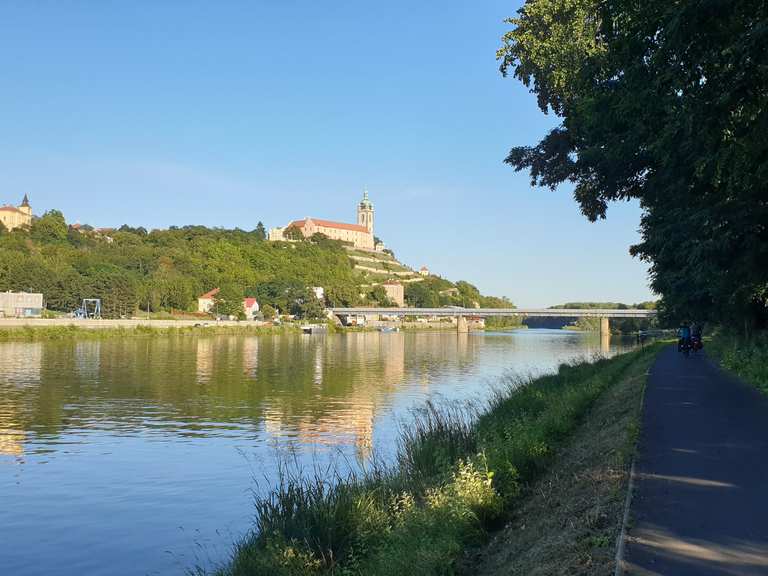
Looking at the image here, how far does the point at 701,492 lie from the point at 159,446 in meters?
14.9

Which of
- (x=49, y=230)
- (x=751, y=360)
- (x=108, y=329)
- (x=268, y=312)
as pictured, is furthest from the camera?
(x=49, y=230)

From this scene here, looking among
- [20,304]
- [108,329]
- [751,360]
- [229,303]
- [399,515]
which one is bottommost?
[399,515]

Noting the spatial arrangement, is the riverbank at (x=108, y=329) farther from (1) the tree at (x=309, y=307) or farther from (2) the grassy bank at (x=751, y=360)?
(2) the grassy bank at (x=751, y=360)

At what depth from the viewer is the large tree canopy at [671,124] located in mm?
9734

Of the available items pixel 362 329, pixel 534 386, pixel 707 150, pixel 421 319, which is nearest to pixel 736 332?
pixel 534 386

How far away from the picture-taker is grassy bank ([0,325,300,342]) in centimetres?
7262

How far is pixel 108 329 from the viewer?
3314 inches

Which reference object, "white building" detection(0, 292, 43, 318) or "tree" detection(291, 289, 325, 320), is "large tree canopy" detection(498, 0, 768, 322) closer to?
"white building" detection(0, 292, 43, 318)

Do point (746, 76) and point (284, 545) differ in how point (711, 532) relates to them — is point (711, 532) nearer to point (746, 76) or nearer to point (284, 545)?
point (284, 545)

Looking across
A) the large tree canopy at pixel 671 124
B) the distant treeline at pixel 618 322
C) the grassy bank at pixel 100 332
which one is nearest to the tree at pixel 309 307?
the grassy bank at pixel 100 332

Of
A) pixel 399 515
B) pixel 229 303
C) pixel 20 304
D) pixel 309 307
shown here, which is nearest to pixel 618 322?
pixel 309 307

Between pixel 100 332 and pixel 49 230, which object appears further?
pixel 49 230

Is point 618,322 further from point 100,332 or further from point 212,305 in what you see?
point 100,332

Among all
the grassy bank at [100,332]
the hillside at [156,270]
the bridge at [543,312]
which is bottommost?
the grassy bank at [100,332]
